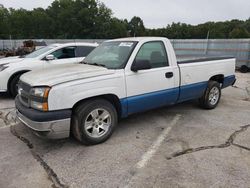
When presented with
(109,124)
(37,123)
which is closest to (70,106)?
(37,123)

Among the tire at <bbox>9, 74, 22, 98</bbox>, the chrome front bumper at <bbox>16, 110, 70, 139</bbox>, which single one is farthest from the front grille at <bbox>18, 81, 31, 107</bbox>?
the tire at <bbox>9, 74, 22, 98</bbox>

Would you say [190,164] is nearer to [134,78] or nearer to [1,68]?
[134,78]

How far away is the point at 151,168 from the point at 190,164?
57cm

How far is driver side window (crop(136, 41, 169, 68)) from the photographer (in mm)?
4293

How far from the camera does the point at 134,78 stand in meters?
3.99

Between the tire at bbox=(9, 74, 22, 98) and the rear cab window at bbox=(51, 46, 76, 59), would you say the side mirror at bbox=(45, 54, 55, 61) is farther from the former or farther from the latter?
the tire at bbox=(9, 74, 22, 98)

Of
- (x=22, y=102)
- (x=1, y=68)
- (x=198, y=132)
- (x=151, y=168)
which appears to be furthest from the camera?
(x=1, y=68)

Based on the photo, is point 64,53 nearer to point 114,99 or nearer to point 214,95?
point 114,99

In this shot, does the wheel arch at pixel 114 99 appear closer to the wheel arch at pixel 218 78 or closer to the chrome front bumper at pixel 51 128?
the chrome front bumper at pixel 51 128

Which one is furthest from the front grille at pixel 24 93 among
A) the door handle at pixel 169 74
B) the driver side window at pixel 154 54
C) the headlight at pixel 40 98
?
the door handle at pixel 169 74

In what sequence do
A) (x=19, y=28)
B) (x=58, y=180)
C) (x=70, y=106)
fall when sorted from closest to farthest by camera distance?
(x=58, y=180), (x=70, y=106), (x=19, y=28)

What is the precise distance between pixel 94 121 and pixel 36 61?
3.92 m

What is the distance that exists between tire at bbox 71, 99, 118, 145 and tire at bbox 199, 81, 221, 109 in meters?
2.65

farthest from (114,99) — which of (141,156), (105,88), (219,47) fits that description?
(219,47)
